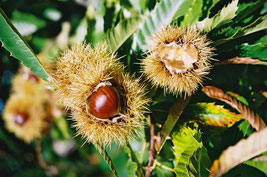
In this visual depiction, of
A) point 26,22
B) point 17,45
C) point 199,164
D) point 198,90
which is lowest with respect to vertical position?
point 199,164

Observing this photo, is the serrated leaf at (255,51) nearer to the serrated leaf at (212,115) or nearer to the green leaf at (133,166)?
the serrated leaf at (212,115)

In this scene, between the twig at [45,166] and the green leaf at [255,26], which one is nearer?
the green leaf at [255,26]

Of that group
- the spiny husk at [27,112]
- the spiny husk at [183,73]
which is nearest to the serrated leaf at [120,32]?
the spiny husk at [183,73]

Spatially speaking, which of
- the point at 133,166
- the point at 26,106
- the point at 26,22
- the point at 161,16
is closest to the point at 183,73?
the point at 161,16

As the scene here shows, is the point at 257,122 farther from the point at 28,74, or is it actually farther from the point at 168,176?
the point at 28,74

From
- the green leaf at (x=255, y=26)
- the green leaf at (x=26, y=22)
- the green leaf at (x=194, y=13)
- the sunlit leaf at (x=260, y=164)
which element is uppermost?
the green leaf at (x=26, y=22)

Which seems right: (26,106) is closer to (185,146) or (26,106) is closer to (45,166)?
(45,166)
